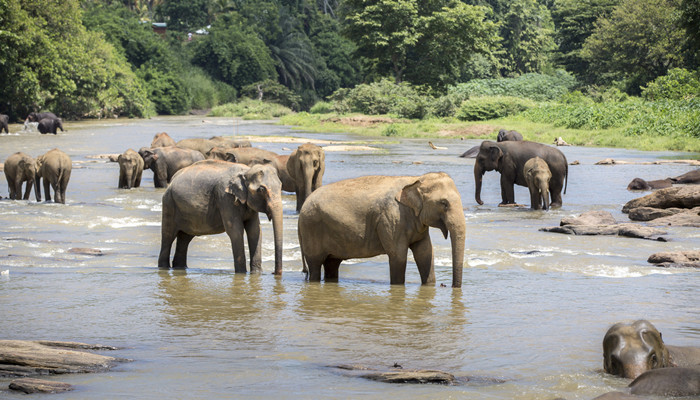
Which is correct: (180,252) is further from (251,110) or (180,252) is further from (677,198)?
(251,110)

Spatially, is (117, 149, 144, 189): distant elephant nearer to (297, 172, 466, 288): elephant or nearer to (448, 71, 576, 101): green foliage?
(297, 172, 466, 288): elephant

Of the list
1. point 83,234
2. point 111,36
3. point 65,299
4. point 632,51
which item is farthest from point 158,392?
point 111,36

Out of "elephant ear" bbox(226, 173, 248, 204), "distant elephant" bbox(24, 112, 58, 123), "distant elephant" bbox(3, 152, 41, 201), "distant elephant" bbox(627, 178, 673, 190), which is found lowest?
"distant elephant" bbox(627, 178, 673, 190)

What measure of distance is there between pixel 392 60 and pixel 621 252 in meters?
52.1

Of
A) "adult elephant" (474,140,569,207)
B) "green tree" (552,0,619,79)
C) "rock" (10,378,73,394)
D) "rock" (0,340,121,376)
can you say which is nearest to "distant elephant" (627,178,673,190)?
"adult elephant" (474,140,569,207)

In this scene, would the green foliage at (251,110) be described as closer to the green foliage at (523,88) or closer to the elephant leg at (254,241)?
the green foliage at (523,88)

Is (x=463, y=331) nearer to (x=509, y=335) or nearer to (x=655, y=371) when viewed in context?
(x=509, y=335)

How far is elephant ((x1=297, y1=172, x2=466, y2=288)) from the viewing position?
8.52 metres

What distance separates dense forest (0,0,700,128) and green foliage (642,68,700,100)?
0.09 m

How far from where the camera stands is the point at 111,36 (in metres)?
77.9

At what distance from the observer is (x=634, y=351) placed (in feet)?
18.9

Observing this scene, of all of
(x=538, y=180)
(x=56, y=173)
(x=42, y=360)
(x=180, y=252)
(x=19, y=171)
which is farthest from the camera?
(x=19, y=171)

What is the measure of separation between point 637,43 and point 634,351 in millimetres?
52252

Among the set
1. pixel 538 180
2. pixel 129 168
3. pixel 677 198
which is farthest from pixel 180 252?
pixel 129 168
